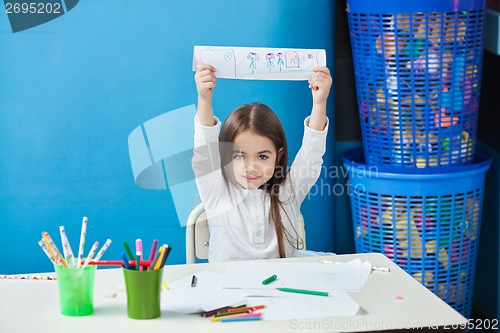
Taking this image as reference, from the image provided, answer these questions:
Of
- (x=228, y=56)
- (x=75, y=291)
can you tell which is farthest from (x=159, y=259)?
(x=228, y=56)

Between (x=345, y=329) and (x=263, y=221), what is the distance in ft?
2.46

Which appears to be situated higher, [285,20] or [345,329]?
[285,20]

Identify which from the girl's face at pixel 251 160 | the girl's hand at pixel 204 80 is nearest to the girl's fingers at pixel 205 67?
the girl's hand at pixel 204 80

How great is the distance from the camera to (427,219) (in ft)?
9.27

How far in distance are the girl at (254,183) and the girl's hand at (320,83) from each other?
0.05 ft

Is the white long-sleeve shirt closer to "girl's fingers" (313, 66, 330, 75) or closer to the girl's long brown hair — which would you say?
the girl's long brown hair

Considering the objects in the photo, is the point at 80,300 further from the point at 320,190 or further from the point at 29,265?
the point at 320,190

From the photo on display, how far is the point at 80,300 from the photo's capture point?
5.21ft

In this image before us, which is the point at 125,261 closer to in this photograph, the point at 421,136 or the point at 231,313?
the point at 231,313

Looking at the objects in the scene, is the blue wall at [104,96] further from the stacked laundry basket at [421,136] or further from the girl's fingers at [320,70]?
the girl's fingers at [320,70]

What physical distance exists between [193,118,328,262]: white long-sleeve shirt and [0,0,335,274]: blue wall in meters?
0.63

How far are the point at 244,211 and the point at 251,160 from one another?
14cm

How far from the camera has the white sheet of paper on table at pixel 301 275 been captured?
69.4 inches

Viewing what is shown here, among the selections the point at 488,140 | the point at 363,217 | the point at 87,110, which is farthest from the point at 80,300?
the point at 488,140
